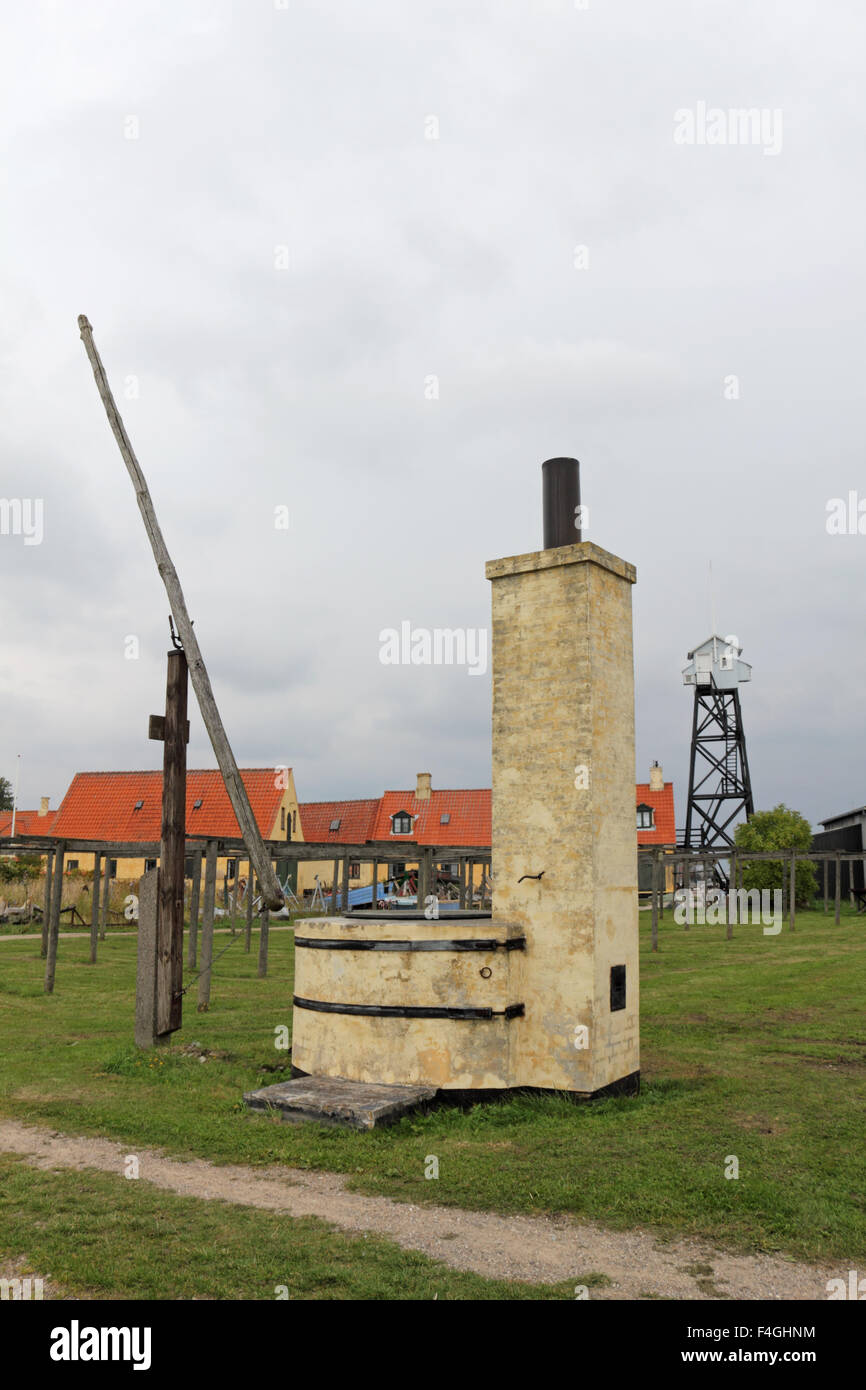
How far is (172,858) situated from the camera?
11.2 meters

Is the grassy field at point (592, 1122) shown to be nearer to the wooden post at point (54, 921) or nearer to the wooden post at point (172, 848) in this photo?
the wooden post at point (172, 848)

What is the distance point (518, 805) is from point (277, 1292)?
4.96m

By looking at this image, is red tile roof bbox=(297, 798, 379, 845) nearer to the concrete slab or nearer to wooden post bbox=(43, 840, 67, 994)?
wooden post bbox=(43, 840, 67, 994)

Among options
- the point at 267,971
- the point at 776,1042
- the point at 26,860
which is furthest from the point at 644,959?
the point at 26,860

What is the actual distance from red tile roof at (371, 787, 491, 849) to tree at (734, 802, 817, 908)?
40.0 ft

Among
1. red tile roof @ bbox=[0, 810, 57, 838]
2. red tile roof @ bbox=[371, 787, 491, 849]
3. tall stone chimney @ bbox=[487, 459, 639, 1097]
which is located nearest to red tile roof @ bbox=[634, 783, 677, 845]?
red tile roof @ bbox=[371, 787, 491, 849]

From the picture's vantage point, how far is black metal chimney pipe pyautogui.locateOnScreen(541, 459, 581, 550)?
955 centimetres

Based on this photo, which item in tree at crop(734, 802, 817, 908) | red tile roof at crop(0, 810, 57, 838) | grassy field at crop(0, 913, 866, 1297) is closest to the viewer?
grassy field at crop(0, 913, 866, 1297)

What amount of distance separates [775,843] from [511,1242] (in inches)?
1468

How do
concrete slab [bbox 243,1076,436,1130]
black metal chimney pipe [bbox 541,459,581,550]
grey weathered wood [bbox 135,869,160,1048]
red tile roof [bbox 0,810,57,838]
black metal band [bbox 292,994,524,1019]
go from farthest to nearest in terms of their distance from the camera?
1. red tile roof [bbox 0,810,57,838]
2. grey weathered wood [bbox 135,869,160,1048]
3. black metal chimney pipe [bbox 541,459,581,550]
4. black metal band [bbox 292,994,524,1019]
5. concrete slab [bbox 243,1076,436,1130]

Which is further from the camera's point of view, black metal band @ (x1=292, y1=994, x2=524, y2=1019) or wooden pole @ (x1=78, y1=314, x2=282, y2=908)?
wooden pole @ (x1=78, y1=314, x2=282, y2=908)

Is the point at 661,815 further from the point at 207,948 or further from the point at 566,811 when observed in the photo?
the point at 566,811
